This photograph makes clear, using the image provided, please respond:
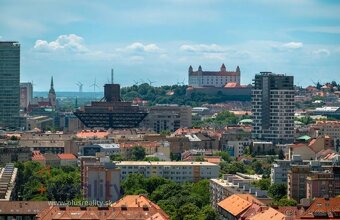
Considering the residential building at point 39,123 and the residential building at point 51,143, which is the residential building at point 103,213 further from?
the residential building at point 39,123

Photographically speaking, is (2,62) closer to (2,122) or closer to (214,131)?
(2,122)

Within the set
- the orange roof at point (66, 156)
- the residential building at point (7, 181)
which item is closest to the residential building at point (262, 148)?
the orange roof at point (66, 156)

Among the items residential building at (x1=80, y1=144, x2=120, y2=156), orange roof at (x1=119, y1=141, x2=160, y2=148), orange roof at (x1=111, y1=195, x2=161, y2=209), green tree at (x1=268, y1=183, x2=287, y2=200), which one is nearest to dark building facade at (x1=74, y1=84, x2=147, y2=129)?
orange roof at (x1=119, y1=141, x2=160, y2=148)

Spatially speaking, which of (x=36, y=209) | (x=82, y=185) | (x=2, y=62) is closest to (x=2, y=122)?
(x=2, y=62)

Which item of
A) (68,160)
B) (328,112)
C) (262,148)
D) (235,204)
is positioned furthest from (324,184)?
(328,112)

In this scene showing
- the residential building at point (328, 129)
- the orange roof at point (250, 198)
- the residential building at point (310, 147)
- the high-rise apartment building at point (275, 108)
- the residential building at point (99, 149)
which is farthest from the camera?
the residential building at point (328, 129)

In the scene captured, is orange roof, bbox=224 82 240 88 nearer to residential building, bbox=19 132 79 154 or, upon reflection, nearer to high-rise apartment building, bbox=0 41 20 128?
high-rise apartment building, bbox=0 41 20 128
